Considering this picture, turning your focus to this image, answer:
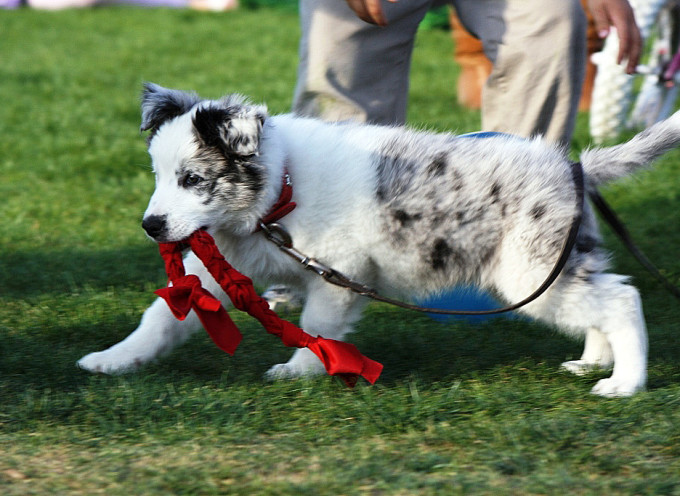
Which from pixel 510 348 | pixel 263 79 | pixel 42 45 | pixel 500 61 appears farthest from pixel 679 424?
pixel 42 45

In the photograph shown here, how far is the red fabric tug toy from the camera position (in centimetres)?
316

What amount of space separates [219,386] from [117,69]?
→ 24.5ft

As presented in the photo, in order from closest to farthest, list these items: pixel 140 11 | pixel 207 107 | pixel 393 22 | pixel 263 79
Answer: pixel 207 107 → pixel 393 22 → pixel 263 79 → pixel 140 11

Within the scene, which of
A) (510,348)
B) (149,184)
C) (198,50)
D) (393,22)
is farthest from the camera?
(198,50)

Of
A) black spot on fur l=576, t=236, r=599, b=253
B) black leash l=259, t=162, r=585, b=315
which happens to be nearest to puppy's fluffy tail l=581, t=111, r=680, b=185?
black leash l=259, t=162, r=585, b=315

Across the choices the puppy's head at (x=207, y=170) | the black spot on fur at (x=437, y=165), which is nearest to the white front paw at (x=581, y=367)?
the black spot on fur at (x=437, y=165)

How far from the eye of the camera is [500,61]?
3.98 metres

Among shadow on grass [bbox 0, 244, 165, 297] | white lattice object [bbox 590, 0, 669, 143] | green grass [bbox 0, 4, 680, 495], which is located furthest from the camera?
white lattice object [bbox 590, 0, 669, 143]

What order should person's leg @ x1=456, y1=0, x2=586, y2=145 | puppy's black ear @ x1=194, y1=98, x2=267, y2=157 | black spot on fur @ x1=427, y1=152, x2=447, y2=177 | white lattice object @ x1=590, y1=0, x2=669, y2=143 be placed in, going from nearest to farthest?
1. puppy's black ear @ x1=194, y1=98, x2=267, y2=157
2. black spot on fur @ x1=427, y1=152, x2=447, y2=177
3. person's leg @ x1=456, y1=0, x2=586, y2=145
4. white lattice object @ x1=590, y1=0, x2=669, y2=143

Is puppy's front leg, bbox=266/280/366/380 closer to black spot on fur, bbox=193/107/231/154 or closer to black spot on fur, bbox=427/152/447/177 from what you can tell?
black spot on fur, bbox=427/152/447/177

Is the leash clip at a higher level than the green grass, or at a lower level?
higher

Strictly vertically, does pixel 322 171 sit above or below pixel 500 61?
below

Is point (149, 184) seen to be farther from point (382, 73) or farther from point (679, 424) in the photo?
point (679, 424)

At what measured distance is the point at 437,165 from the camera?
130 inches
